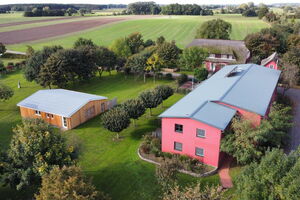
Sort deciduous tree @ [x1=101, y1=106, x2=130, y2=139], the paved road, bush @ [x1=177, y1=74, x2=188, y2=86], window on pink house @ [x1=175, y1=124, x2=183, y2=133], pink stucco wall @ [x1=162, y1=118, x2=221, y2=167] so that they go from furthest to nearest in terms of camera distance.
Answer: bush @ [x1=177, y1=74, x2=188, y2=86], deciduous tree @ [x1=101, y1=106, x2=130, y2=139], the paved road, window on pink house @ [x1=175, y1=124, x2=183, y2=133], pink stucco wall @ [x1=162, y1=118, x2=221, y2=167]

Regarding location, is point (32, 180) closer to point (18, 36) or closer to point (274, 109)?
point (274, 109)

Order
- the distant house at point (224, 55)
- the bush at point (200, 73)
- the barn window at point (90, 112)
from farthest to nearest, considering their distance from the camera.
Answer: the distant house at point (224, 55) < the bush at point (200, 73) < the barn window at point (90, 112)

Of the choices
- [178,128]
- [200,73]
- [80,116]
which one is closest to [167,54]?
[200,73]

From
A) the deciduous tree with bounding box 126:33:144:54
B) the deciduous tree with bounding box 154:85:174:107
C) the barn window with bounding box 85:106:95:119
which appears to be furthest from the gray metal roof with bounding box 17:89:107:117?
the deciduous tree with bounding box 126:33:144:54

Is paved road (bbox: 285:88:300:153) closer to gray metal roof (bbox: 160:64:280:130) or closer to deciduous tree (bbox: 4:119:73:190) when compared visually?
gray metal roof (bbox: 160:64:280:130)

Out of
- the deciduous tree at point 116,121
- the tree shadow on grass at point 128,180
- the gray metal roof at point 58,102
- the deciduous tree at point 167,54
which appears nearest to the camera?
the tree shadow on grass at point 128,180

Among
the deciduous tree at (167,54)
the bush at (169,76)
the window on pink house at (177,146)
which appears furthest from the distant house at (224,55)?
the window on pink house at (177,146)

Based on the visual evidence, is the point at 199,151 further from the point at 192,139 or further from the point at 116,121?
the point at 116,121

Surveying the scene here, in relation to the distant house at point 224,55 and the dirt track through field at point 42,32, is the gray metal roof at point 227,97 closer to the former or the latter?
the distant house at point 224,55
